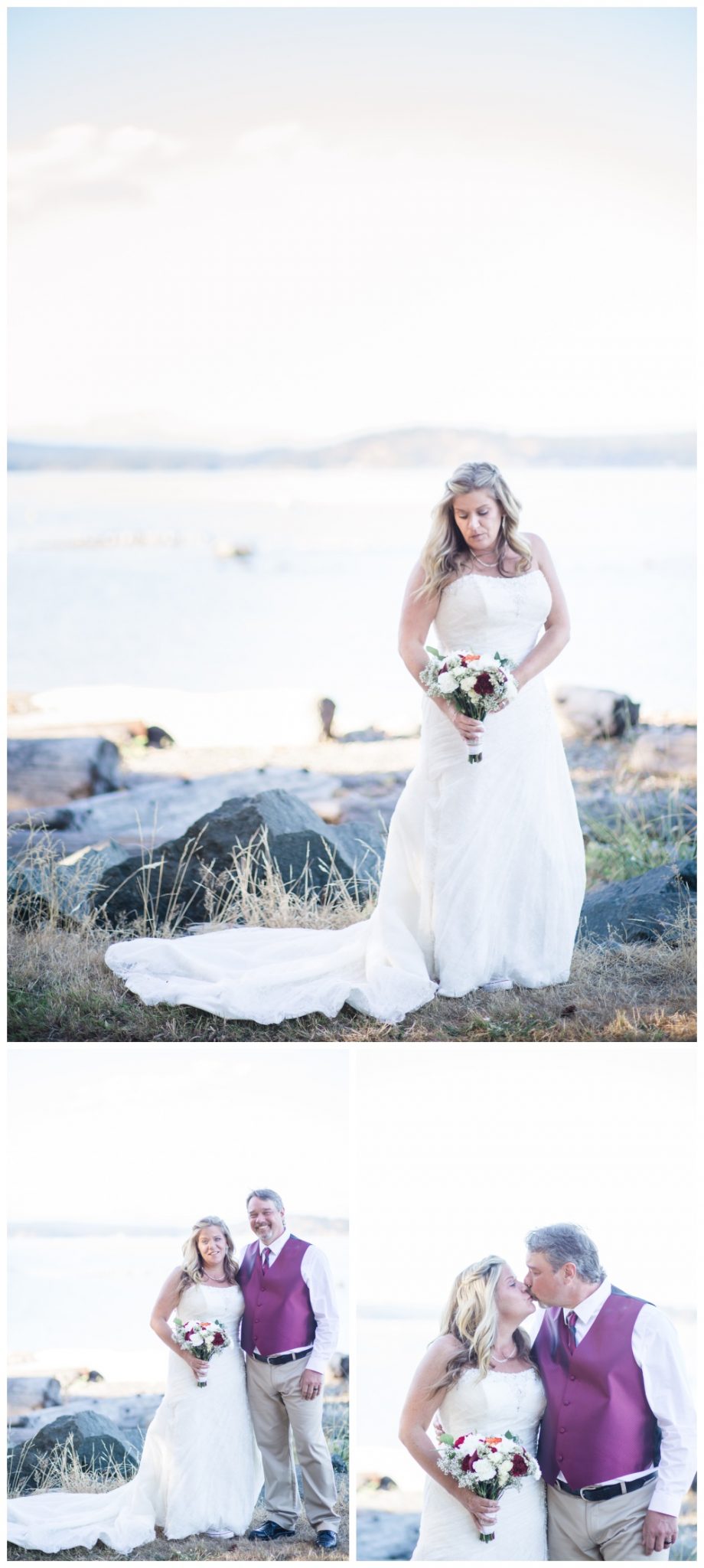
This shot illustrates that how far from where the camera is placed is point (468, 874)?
547 cm

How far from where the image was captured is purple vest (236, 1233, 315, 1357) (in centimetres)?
534

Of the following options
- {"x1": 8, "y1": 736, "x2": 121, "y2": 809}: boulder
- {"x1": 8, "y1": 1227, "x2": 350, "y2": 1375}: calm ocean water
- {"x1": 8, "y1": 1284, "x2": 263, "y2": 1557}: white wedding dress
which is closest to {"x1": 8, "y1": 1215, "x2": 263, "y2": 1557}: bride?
{"x1": 8, "y1": 1284, "x2": 263, "y2": 1557}: white wedding dress

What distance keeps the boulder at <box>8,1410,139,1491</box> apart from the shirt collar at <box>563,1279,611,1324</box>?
286cm

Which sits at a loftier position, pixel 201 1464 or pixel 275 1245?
pixel 275 1245

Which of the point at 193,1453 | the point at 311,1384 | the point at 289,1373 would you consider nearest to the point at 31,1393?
the point at 193,1453

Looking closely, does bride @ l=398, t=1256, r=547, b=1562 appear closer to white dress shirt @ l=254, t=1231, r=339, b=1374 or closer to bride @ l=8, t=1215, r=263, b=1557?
white dress shirt @ l=254, t=1231, r=339, b=1374

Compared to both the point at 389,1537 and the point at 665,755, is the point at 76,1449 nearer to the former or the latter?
the point at 389,1537

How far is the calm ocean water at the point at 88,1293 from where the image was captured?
21.1 ft

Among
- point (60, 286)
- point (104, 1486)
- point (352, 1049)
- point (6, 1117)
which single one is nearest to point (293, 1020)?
point (352, 1049)

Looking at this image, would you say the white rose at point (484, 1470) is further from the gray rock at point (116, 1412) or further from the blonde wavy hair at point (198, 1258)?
the gray rock at point (116, 1412)

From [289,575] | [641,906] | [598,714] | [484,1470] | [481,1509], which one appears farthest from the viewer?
[289,575]

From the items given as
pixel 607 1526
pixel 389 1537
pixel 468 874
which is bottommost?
pixel 389 1537

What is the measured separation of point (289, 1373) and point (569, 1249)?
139 cm

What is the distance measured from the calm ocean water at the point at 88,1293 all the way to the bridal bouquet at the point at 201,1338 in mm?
716
